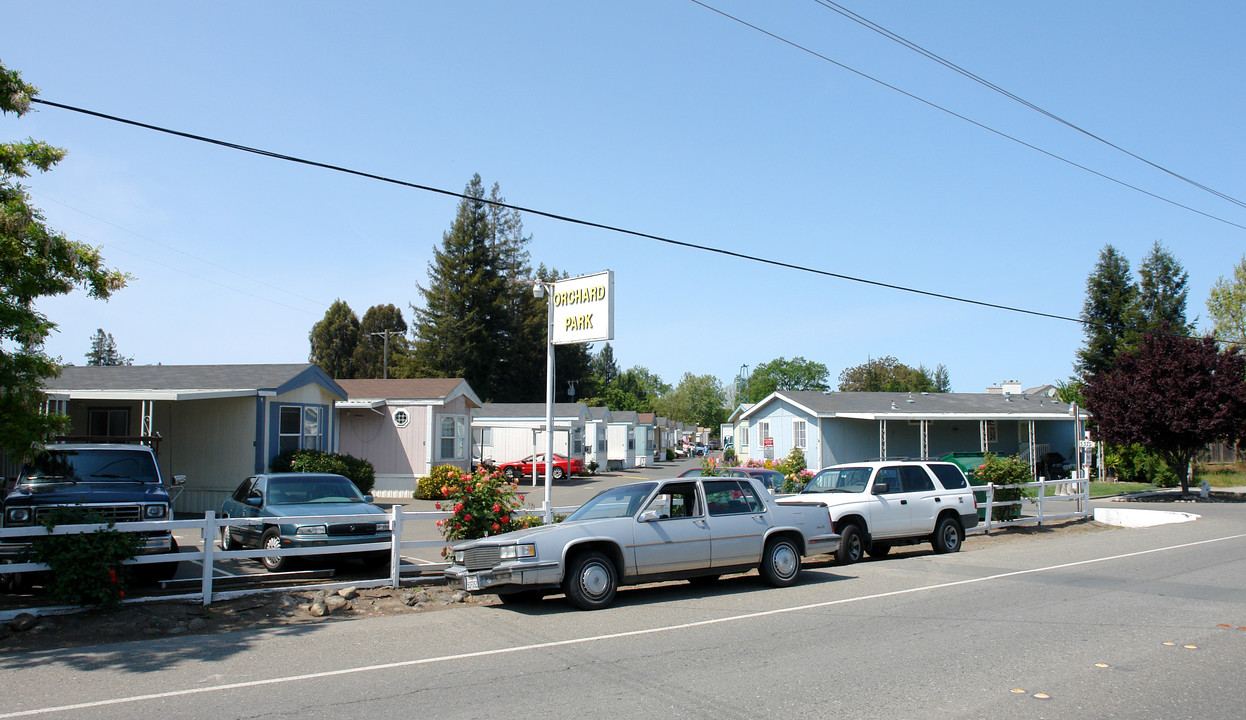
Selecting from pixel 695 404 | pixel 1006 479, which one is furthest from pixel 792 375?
pixel 1006 479

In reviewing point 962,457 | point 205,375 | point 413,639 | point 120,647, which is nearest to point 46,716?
point 120,647

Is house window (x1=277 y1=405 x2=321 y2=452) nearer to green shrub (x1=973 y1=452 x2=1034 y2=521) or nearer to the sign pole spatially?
the sign pole

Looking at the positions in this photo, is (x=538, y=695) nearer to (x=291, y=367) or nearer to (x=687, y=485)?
(x=687, y=485)

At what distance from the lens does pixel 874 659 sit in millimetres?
7254

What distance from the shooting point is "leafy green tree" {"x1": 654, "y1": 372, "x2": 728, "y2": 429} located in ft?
381

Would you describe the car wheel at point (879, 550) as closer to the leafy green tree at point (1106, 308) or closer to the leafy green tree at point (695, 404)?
the leafy green tree at point (1106, 308)

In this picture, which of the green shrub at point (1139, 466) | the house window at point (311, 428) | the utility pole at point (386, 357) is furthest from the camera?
the utility pole at point (386, 357)

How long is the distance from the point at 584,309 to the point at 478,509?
5.10 metres

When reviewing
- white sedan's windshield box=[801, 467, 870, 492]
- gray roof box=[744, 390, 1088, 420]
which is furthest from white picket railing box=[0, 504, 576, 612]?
gray roof box=[744, 390, 1088, 420]

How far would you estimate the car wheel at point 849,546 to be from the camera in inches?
560

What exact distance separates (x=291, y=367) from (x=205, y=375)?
2120 millimetres

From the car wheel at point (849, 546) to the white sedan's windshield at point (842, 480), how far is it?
939mm

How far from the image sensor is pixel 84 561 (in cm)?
899

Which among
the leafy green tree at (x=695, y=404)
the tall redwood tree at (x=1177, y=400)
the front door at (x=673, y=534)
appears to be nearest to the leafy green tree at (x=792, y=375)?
the leafy green tree at (x=695, y=404)
